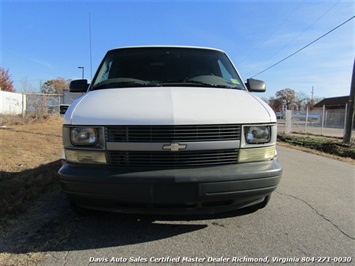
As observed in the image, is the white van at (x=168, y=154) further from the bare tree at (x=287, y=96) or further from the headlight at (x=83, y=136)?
the bare tree at (x=287, y=96)

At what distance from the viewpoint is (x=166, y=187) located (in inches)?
105

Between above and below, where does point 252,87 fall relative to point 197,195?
above

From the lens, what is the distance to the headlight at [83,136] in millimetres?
2863

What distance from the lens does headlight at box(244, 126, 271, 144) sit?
297 centimetres

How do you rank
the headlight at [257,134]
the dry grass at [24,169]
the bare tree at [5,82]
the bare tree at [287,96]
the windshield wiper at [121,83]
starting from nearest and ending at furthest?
the headlight at [257,134]
the windshield wiper at [121,83]
the dry grass at [24,169]
the bare tree at [5,82]
the bare tree at [287,96]

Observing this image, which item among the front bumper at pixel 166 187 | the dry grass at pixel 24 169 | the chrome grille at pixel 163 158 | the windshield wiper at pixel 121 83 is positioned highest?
the windshield wiper at pixel 121 83

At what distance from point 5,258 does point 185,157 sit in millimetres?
1796

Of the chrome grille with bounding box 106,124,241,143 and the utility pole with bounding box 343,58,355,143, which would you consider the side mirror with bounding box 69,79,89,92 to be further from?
the utility pole with bounding box 343,58,355,143

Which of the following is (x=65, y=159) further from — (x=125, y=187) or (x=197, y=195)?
(x=197, y=195)

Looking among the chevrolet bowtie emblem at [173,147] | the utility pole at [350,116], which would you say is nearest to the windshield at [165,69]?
the chevrolet bowtie emblem at [173,147]

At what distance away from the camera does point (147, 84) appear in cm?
374

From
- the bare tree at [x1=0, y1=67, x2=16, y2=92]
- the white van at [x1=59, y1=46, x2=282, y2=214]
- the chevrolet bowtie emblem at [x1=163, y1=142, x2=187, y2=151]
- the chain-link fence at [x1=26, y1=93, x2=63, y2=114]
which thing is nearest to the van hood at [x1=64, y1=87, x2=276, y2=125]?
the white van at [x1=59, y1=46, x2=282, y2=214]

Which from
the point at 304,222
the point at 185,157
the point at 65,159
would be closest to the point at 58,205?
the point at 65,159

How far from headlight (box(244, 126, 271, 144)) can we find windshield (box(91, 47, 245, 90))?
3.34 ft
